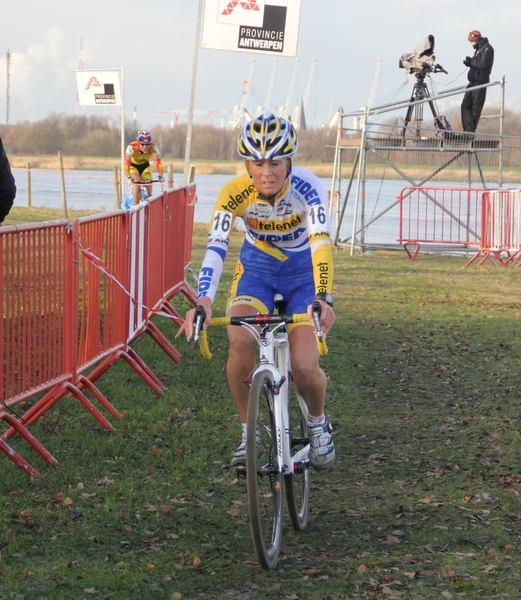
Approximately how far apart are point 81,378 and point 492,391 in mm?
4192

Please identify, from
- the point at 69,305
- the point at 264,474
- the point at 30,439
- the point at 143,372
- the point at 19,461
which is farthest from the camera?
the point at 143,372

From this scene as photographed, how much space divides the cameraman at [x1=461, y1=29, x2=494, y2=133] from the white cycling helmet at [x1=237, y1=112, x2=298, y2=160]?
1900cm

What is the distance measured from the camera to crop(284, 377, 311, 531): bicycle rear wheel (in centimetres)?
539

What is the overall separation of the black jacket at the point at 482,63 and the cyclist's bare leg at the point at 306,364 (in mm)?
19571

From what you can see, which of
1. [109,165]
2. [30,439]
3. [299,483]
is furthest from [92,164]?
[299,483]

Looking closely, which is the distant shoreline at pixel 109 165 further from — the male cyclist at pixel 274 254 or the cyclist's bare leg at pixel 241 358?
the cyclist's bare leg at pixel 241 358

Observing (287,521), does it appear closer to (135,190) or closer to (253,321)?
(253,321)

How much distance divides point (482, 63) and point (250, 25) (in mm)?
8973

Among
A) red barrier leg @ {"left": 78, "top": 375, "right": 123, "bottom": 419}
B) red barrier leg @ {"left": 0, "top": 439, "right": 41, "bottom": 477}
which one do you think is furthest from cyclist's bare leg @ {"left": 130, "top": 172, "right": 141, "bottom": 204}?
red barrier leg @ {"left": 0, "top": 439, "right": 41, "bottom": 477}

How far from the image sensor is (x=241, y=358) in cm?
548

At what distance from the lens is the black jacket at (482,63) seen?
23.7m

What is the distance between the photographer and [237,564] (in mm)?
5148

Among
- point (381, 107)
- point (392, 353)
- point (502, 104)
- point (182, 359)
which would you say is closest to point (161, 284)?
point (182, 359)

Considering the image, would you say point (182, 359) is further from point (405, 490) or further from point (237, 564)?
point (237, 564)
